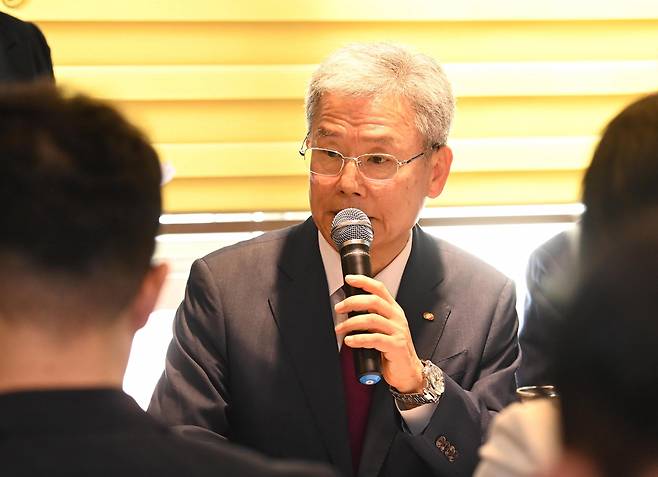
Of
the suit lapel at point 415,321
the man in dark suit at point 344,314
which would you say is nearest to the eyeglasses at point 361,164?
the man in dark suit at point 344,314

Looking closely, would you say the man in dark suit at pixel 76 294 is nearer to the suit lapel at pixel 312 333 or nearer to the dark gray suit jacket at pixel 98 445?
the dark gray suit jacket at pixel 98 445

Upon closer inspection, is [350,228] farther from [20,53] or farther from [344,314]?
[20,53]

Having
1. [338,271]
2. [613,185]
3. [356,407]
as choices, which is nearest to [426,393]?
[356,407]

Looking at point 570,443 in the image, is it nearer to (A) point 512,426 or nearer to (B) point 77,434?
(A) point 512,426

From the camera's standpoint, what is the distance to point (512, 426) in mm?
1349

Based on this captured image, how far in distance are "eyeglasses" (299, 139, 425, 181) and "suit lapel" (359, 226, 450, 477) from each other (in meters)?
0.24

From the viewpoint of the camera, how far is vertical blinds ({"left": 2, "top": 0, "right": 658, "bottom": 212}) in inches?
125

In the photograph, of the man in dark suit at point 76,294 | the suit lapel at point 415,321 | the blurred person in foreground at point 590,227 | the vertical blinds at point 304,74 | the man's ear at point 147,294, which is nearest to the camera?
the blurred person in foreground at point 590,227

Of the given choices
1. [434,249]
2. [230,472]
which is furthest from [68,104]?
[434,249]

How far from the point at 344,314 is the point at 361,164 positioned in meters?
0.38

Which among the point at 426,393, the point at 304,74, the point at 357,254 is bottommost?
the point at 426,393

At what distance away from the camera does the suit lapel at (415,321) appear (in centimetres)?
242

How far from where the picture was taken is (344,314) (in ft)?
8.53

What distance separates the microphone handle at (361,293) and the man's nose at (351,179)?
318 millimetres
